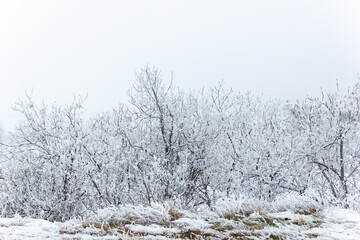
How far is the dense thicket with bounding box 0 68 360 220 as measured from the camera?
9.33m

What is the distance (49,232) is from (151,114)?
755 cm

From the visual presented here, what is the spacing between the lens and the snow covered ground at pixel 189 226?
2.81 metres

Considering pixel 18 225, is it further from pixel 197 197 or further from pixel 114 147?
pixel 197 197

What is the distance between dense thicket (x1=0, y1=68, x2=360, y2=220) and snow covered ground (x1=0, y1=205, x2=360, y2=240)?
5386 mm

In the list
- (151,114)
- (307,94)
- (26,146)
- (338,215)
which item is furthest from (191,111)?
(338,215)

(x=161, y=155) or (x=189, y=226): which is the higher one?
(x=161, y=155)

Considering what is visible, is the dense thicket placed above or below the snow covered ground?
above

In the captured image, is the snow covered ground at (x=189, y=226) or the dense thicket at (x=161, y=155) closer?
the snow covered ground at (x=189, y=226)

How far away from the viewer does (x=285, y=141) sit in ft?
31.3

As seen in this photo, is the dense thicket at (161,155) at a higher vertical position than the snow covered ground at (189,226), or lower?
higher

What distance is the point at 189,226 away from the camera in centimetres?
305

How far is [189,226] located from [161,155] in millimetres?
7214

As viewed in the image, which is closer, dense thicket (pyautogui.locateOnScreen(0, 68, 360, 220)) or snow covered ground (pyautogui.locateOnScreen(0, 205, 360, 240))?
snow covered ground (pyautogui.locateOnScreen(0, 205, 360, 240))

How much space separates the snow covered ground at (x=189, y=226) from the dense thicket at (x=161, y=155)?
17.7 feet
